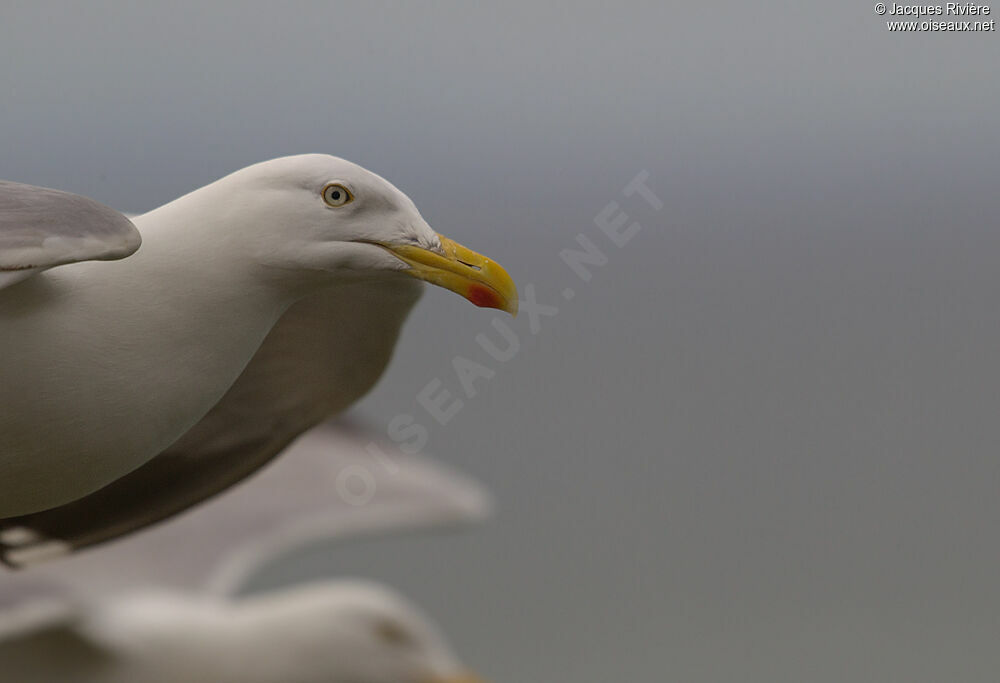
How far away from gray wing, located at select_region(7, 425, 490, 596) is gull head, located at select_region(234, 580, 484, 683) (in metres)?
0.21

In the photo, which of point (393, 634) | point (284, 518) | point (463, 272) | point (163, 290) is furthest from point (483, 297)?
point (393, 634)

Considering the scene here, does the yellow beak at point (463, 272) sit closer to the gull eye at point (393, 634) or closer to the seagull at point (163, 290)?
the seagull at point (163, 290)

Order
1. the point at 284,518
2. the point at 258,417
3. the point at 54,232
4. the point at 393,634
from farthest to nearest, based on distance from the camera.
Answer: the point at 393,634
the point at 284,518
the point at 258,417
the point at 54,232

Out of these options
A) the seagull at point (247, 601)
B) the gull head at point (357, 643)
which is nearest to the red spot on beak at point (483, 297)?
the seagull at point (247, 601)

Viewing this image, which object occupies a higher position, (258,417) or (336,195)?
(336,195)

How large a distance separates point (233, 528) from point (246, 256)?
1084mm

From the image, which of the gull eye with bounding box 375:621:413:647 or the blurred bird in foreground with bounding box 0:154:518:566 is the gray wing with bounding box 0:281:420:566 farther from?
the gull eye with bounding box 375:621:413:647

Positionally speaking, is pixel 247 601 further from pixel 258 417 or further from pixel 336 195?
pixel 336 195

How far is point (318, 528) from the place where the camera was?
4.52 ft

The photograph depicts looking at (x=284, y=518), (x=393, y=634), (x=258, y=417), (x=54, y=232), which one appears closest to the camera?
(x=54, y=232)

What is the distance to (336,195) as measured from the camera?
1.56 ft

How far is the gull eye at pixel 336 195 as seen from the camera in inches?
18.7

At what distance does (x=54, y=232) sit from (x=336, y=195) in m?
0.11

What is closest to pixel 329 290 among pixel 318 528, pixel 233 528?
pixel 318 528
